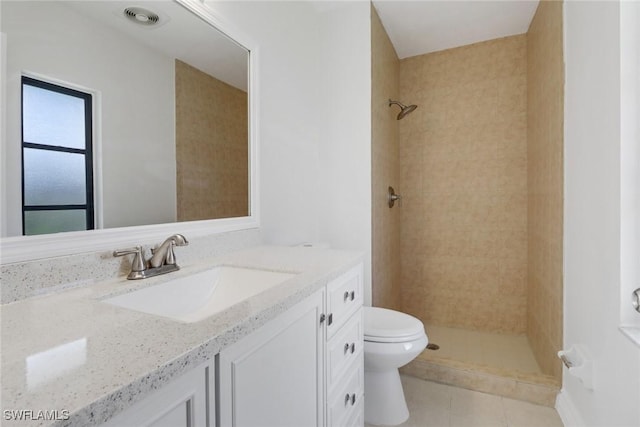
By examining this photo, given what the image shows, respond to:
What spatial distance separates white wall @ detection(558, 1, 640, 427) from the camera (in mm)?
1089

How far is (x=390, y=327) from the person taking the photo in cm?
163

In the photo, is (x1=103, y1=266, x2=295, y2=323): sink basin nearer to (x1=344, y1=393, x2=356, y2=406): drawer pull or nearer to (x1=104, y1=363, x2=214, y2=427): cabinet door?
(x1=104, y1=363, x2=214, y2=427): cabinet door

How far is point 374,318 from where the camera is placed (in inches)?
69.6

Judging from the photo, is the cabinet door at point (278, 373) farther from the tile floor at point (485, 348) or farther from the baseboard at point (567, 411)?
the tile floor at point (485, 348)

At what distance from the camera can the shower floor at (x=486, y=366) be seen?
5.80 feet

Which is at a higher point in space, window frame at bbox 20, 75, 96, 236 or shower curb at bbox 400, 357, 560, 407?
window frame at bbox 20, 75, 96, 236

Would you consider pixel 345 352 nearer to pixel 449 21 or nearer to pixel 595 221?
pixel 595 221

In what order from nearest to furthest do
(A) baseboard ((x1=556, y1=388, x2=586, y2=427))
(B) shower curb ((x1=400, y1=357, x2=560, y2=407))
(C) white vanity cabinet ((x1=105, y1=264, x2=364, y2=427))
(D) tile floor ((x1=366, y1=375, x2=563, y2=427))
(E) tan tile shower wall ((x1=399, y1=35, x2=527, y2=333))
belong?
(C) white vanity cabinet ((x1=105, y1=264, x2=364, y2=427)), (A) baseboard ((x1=556, y1=388, x2=586, y2=427)), (D) tile floor ((x1=366, y1=375, x2=563, y2=427)), (B) shower curb ((x1=400, y1=357, x2=560, y2=407)), (E) tan tile shower wall ((x1=399, y1=35, x2=527, y2=333))

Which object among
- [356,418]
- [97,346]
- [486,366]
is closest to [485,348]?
[486,366]

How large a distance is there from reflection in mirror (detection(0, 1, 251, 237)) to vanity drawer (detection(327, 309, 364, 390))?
28.3 inches

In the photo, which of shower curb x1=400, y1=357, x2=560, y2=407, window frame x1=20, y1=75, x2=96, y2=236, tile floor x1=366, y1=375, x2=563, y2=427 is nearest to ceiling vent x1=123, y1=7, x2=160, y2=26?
window frame x1=20, y1=75, x2=96, y2=236

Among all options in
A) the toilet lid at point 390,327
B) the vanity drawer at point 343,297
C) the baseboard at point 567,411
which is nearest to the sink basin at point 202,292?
the vanity drawer at point 343,297

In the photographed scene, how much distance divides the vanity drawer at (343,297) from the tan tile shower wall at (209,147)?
0.62m

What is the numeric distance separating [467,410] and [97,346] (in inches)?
73.6
